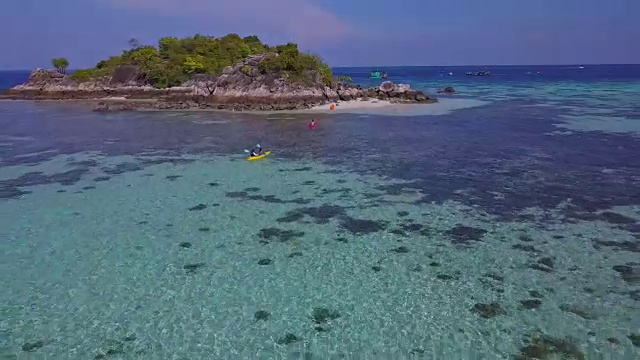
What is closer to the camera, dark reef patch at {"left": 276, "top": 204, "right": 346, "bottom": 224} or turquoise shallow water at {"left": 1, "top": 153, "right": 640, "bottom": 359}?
turquoise shallow water at {"left": 1, "top": 153, "right": 640, "bottom": 359}

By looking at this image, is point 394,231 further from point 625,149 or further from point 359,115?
point 359,115

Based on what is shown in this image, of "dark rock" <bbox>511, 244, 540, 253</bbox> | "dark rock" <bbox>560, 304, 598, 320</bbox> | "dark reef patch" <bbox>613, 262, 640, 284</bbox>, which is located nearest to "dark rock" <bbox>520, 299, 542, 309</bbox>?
"dark rock" <bbox>560, 304, 598, 320</bbox>

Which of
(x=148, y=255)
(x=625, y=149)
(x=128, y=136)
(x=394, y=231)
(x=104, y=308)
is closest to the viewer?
(x=104, y=308)

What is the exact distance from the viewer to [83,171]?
2636cm

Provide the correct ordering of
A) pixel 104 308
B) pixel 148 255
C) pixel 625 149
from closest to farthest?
pixel 104 308 < pixel 148 255 < pixel 625 149

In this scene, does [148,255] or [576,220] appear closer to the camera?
[148,255]

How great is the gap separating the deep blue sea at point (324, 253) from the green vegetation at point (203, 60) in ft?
118

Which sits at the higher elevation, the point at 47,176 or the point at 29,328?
the point at 47,176

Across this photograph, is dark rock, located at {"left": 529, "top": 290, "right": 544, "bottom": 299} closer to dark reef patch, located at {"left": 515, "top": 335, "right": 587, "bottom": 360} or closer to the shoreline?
dark reef patch, located at {"left": 515, "top": 335, "right": 587, "bottom": 360}

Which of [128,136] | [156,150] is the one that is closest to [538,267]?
[156,150]

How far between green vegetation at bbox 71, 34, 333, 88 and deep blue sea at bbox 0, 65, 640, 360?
36.1 metres

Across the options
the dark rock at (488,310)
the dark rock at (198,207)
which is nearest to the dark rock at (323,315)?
the dark rock at (488,310)

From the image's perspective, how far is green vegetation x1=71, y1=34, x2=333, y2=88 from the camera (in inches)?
2562

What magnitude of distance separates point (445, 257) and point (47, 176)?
2199 cm
